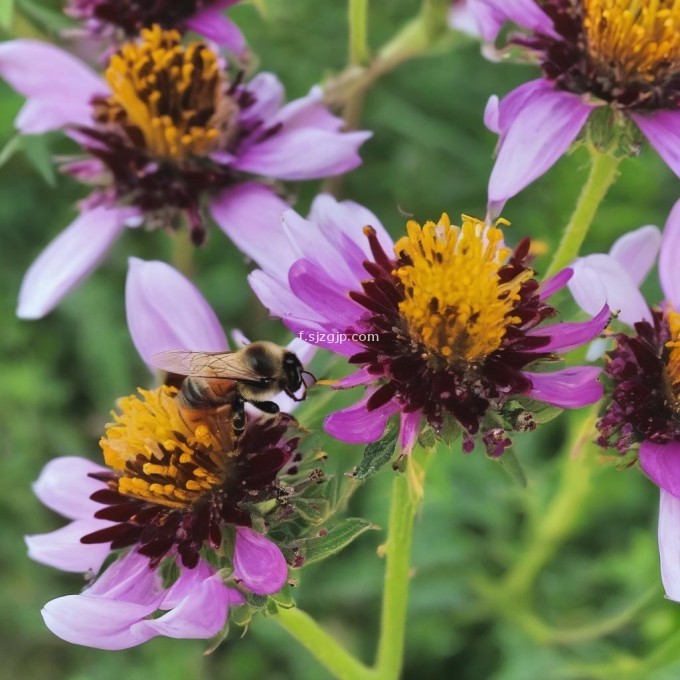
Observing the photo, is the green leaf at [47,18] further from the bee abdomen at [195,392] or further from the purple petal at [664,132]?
the purple petal at [664,132]

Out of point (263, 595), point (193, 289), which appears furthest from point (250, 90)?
point (263, 595)

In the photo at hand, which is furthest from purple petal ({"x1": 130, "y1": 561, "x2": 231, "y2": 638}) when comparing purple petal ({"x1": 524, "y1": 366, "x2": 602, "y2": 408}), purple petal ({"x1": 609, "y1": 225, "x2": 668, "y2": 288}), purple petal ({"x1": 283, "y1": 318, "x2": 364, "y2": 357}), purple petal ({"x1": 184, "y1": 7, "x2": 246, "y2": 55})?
purple petal ({"x1": 184, "y1": 7, "x2": 246, "y2": 55})

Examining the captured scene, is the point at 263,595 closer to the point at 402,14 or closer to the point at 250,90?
the point at 250,90

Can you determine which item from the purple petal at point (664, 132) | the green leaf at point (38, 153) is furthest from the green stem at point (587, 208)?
the green leaf at point (38, 153)

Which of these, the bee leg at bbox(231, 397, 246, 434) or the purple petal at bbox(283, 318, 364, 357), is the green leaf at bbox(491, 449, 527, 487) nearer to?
the purple petal at bbox(283, 318, 364, 357)

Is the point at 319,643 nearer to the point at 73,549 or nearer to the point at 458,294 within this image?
the point at 73,549

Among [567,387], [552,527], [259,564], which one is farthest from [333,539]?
[552,527]
